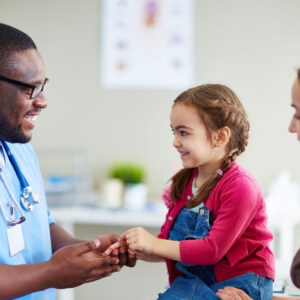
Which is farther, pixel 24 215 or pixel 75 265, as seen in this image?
pixel 24 215

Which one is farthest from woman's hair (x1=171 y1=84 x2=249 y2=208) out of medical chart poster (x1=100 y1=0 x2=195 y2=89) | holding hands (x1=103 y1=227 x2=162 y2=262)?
medical chart poster (x1=100 y1=0 x2=195 y2=89)

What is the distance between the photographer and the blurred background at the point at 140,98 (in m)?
3.04

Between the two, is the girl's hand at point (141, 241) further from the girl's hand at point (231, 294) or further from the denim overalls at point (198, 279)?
the girl's hand at point (231, 294)

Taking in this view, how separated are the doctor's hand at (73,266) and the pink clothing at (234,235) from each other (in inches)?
9.3

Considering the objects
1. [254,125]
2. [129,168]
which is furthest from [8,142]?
[254,125]

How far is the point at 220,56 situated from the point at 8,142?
81.3 inches

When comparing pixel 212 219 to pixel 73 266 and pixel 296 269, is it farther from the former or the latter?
pixel 73 266

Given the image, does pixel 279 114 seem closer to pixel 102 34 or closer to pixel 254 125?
pixel 254 125

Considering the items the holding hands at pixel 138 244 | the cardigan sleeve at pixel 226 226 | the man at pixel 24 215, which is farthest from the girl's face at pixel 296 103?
the man at pixel 24 215

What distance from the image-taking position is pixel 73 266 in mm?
1131

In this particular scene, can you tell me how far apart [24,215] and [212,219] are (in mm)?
513

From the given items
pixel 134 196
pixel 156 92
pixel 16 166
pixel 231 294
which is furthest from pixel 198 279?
pixel 156 92

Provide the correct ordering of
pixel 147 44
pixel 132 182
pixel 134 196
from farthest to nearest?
pixel 147 44
pixel 132 182
pixel 134 196

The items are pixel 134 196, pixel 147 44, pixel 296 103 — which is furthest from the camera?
pixel 147 44
